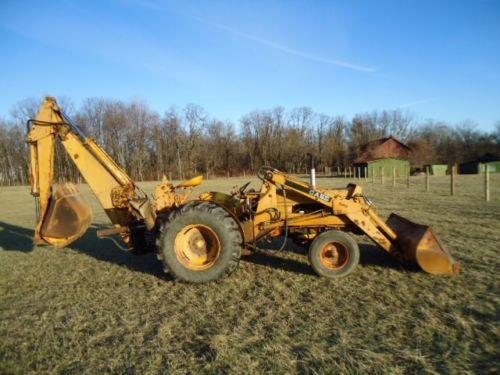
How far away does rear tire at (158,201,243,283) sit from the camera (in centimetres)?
519

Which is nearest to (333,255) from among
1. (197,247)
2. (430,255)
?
(430,255)

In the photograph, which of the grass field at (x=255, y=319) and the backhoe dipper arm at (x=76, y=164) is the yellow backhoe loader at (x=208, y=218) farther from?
the grass field at (x=255, y=319)

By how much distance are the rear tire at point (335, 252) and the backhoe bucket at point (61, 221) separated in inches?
164

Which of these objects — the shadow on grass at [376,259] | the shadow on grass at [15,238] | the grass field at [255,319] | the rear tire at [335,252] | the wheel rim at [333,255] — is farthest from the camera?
the shadow on grass at [15,238]

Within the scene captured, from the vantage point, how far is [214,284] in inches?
206

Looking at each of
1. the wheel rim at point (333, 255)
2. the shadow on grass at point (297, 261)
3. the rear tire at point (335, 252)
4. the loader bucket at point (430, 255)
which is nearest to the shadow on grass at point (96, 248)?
the shadow on grass at point (297, 261)

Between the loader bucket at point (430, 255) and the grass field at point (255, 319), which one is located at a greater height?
the loader bucket at point (430, 255)

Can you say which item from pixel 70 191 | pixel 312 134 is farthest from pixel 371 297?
pixel 312 134

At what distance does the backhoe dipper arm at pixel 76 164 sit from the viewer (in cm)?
586

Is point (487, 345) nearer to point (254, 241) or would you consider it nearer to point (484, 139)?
point (254, 241)

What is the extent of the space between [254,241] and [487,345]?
3.31 meters

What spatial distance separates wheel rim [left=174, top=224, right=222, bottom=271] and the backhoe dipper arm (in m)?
0.98

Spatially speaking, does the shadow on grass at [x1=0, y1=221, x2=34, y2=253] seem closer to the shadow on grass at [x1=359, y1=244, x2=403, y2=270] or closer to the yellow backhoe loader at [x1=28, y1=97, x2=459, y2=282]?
the yellow backhoe loader at [x1=28, y1=97, x2=459, y2=282]

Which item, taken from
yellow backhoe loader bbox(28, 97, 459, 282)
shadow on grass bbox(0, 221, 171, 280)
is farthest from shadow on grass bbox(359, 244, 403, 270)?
shadow on grass bbox(0, 221, 171, 280)
